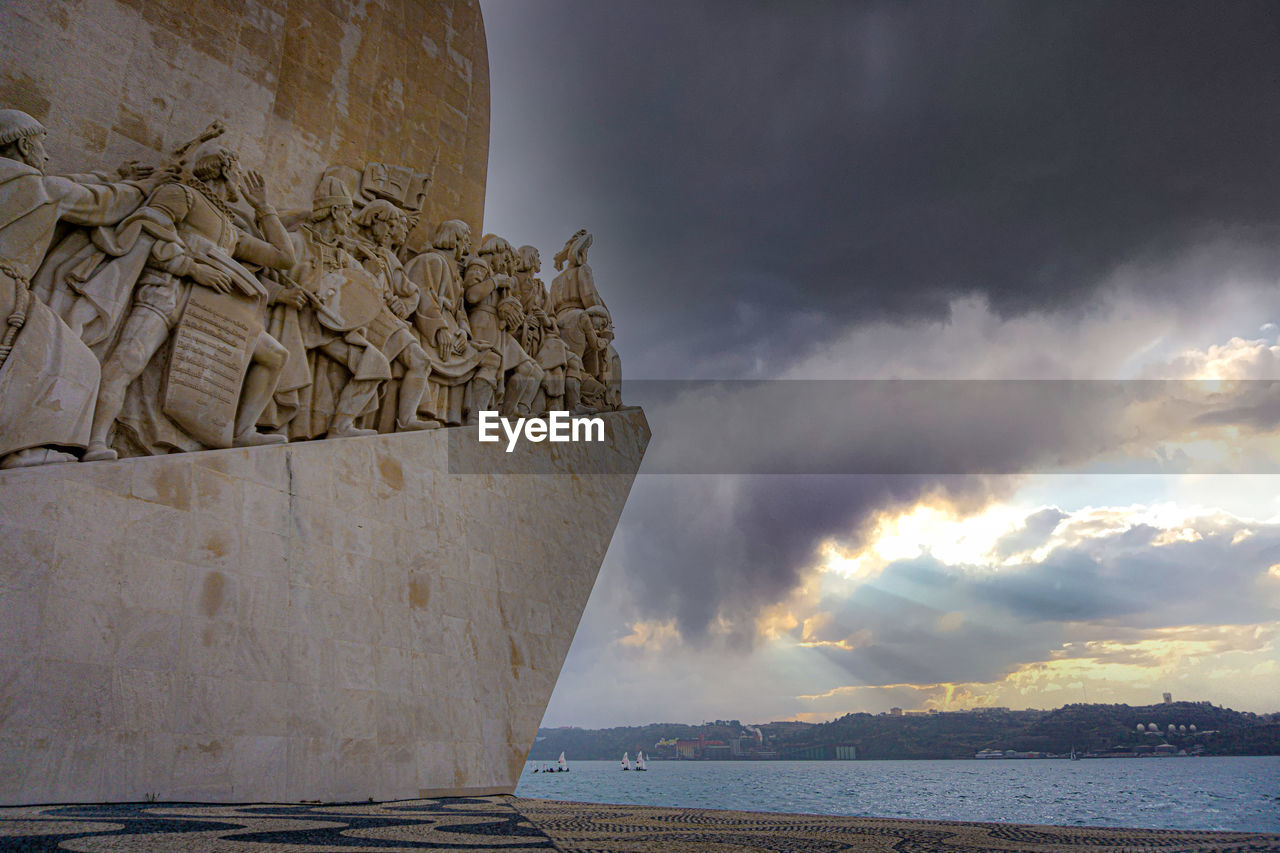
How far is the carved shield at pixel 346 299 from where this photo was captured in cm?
643

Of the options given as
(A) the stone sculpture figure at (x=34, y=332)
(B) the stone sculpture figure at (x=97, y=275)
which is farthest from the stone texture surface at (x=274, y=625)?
(B) the stone sculpture figure at (x=97, y=275)

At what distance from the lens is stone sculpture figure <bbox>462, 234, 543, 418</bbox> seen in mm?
8172

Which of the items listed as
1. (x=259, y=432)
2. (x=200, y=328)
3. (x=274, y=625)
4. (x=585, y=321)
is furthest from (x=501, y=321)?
(x=274, y=625)

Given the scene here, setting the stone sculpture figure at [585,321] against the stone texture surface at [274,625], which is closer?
the stone texture surface at [274,625]

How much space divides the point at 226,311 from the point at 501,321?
3.09 m

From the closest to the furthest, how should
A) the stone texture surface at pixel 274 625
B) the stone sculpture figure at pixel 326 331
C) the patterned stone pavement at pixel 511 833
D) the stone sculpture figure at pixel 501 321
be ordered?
1. the patterned stone pavement at pixel 511 833
2. the stone texture surface at pixel 274 625
3. the stone sculpture figure at pixel 326 331
4. the stone sculpture figure at pixel 501 321

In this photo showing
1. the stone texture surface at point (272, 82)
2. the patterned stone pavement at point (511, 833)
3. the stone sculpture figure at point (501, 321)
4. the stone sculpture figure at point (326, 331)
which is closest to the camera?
the patterned stone pavement at point (511, 833)

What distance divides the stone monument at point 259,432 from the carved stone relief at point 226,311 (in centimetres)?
2

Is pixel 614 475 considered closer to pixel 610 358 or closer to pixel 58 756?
pixel 610 358

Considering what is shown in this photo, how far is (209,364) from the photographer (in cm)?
543

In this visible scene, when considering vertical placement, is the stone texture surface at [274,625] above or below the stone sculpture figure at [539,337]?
below

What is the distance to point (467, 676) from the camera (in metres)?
6.52

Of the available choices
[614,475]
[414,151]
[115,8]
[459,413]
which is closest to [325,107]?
[414,151]

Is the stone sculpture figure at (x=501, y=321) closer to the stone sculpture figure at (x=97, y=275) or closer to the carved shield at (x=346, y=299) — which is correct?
the carved shield at (x=346, y=299)
